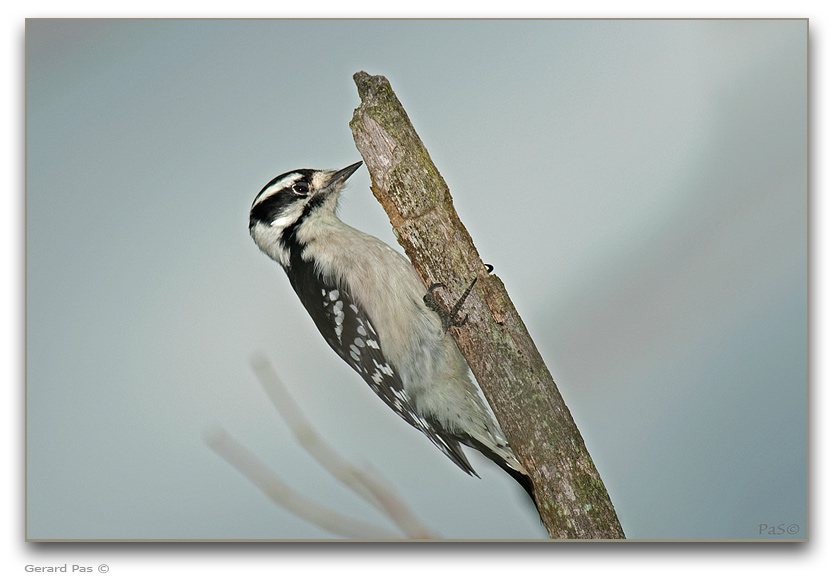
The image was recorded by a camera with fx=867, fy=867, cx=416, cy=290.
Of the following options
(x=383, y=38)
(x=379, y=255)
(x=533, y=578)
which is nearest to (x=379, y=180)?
(x=379, y=255)

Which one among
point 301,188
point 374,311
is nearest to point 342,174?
point 301,188

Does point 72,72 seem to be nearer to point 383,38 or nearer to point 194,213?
point 194,213

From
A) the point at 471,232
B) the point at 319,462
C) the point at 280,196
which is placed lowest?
the point at 319,462

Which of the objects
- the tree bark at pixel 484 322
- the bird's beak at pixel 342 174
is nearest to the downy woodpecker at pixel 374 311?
the bird's beak at pixel 342 174

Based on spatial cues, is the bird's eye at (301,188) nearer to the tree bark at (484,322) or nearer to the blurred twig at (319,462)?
the tree bark at (484,322)

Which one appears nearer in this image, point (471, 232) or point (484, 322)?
point (484, 322)

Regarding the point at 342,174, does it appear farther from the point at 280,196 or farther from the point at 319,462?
the point at 319,462
